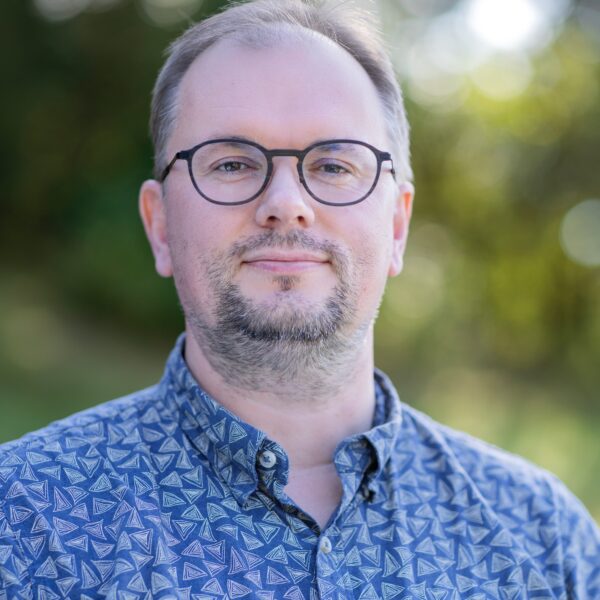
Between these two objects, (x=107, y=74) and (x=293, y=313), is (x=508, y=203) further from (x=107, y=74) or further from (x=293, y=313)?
(x=293, y=313)

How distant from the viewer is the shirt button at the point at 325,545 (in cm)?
173

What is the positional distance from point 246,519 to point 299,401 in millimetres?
313

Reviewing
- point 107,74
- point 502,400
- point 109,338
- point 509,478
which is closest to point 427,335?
point 502,400

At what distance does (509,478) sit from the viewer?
207 centimetres

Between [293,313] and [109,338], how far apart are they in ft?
27.6

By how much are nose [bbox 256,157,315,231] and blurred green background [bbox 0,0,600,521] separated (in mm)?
7134

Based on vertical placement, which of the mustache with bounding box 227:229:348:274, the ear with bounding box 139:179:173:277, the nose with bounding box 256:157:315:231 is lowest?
the ear with bounding box 139:179:173:277

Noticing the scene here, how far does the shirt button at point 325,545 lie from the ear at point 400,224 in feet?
2.38

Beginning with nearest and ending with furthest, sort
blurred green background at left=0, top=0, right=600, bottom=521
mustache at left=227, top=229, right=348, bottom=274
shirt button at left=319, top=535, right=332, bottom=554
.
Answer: shirt button at left=319, top=535, right=332, bottom=554, mustache at left=227, top=229, right=348, bottom=274, blurred green background at left=0, top=0, right=600, bottom=521

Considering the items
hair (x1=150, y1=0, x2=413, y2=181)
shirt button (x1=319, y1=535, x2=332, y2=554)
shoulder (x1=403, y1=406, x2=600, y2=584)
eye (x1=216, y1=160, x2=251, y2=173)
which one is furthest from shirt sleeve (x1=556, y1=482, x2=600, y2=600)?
eye (x1=216, y1=160, x2=251, y2=173)

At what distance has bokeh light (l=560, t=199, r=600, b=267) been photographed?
9.81m

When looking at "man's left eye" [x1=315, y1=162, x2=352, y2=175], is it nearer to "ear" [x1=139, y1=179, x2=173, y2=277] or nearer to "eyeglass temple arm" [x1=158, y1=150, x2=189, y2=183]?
"eyeglass temple arm" [x1=158, y1=150, x2=189, y2=183]

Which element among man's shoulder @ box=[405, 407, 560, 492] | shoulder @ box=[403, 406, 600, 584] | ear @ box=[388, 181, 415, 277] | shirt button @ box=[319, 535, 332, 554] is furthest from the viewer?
ear @ box=[388, 181, 415, 277]

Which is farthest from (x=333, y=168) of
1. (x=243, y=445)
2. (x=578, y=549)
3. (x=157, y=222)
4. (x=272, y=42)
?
(x=578, y=549)
